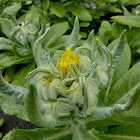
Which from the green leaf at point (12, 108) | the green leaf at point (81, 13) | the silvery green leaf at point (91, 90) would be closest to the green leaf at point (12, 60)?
the green leaf at point (12, 108)

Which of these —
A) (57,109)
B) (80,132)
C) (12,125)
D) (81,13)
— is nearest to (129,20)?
(81,13)

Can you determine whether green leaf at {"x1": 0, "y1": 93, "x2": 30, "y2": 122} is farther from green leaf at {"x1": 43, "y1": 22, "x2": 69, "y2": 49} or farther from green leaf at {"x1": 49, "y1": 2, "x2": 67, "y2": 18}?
green leaf at {"x1": 49, "y1": 2, "x2": 67, "y2": 18}

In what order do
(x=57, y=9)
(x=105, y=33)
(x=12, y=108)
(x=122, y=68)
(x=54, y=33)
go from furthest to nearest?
(x=57, y=9), (x=105, y=33), (x=54, y=33), (x=122, y=68), (x=12, y=108)

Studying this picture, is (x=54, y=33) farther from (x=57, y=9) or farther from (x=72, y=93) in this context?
(x=72, y=93)

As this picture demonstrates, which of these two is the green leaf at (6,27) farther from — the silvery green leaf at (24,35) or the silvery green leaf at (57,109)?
the silvery green leaf at (57,109)

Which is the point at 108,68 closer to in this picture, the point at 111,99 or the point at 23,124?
the point at 111,99

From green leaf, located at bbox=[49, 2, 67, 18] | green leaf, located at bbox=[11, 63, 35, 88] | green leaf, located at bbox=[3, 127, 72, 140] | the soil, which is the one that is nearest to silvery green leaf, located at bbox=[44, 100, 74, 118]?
green leaf, located at bbox=[3, 127, 72, 140]

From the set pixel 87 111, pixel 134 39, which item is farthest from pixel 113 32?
pixel 87 111
